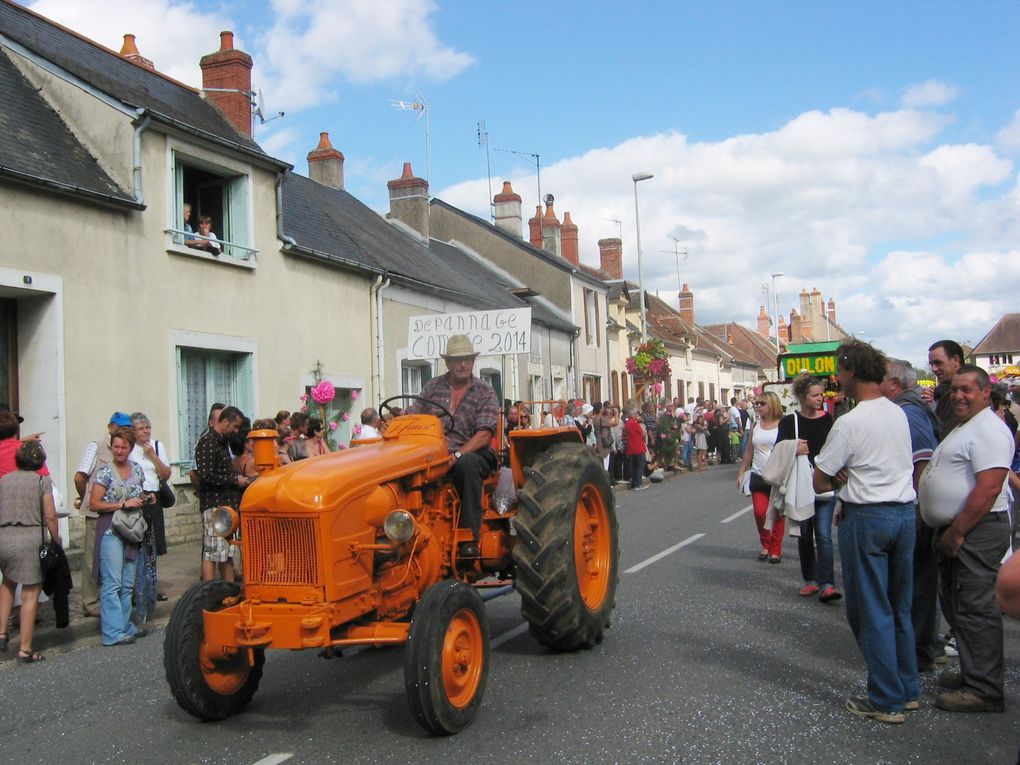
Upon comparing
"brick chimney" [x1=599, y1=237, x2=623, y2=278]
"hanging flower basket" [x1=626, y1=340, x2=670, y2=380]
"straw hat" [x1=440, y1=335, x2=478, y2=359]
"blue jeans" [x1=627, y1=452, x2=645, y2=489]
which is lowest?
"blue jeans" [x1=627, y1=452, x2=645, y2=489]

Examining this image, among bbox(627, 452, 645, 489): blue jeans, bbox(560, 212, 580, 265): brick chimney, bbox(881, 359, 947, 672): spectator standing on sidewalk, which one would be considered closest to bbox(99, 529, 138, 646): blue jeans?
bbox(881, 359, 947, 672): spectator standing on sidewalk

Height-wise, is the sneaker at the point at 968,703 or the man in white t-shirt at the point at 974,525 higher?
the man in white t-shirt at the point at 974,525

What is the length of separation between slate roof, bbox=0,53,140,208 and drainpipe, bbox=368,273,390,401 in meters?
5.72

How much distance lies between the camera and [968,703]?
4.84 m

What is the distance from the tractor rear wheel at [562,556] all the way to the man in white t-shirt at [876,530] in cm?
164

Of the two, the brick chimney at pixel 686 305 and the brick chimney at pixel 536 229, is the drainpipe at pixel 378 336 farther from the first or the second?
the brick chimney at pixel 686 305

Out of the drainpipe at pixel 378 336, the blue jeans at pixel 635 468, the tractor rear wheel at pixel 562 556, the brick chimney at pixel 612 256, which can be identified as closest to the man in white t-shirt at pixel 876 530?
the tractor rear wheel at pixel 562 556

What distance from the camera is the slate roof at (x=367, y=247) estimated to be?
635 inches

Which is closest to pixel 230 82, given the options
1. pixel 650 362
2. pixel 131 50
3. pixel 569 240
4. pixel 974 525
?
pixel 131 50

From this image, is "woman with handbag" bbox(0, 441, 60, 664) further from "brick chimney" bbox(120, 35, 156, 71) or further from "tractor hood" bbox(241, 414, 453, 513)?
"brick chimney" bbox(120, 35, 156, 71)

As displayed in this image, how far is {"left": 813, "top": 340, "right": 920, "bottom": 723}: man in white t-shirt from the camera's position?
4.73 meters

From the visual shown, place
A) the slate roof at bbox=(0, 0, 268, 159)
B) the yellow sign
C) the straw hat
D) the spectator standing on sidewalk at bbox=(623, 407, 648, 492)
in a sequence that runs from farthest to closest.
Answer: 1. the yellow sign
2. the spectator standing on sidewalk at bbox=(623, 407, 648, 492)
3. the slate roof at bbox=(0, 0, 268, 159)
4. the straw hat

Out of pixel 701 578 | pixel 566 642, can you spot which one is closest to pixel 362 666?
pixel 566 642

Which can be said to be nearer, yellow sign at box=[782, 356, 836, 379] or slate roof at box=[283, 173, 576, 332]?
slate roof at box=[283, 173, 576, 332]
